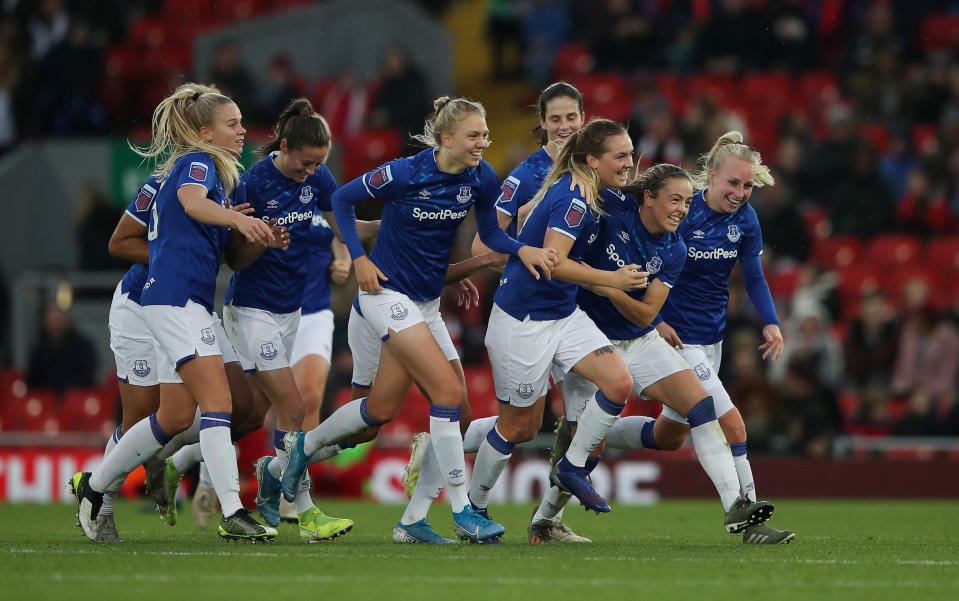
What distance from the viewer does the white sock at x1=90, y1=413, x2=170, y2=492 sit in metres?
7.54

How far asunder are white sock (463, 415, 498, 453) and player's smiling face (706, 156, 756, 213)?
6.20ft

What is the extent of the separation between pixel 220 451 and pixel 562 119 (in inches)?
115

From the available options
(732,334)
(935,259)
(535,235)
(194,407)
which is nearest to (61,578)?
(194,407)

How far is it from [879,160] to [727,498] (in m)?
9.09

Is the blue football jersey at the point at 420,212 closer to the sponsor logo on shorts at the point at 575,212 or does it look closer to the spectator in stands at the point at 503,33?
the sponsor logo on shorts at the point at 575,212

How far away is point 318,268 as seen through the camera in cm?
962

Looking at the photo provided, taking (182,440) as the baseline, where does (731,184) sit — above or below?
above

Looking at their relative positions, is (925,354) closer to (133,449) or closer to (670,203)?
(670,203)

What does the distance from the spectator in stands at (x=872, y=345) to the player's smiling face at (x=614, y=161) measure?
22.5 feet

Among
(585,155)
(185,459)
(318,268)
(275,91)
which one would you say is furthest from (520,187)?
(275,91)

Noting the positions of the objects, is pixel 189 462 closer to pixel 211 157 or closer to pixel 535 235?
pixel 211 157

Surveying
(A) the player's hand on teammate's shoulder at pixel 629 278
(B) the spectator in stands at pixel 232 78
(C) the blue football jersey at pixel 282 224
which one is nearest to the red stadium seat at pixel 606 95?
(B) the spectator in stands at pixel 232 78

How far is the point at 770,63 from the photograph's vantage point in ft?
59.0

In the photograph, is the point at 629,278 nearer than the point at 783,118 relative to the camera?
Yes
